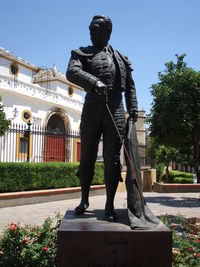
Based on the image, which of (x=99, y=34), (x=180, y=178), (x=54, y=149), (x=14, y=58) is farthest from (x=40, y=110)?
(x=99, y=34)

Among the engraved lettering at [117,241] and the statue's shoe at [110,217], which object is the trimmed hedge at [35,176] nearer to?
the statue's shoe at [110,217]

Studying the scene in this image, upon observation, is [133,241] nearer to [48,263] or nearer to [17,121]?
[48,263]

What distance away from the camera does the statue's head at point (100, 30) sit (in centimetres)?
373

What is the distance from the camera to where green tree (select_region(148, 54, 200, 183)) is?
1034cm

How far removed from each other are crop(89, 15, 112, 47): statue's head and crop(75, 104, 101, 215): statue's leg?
0.91 metres

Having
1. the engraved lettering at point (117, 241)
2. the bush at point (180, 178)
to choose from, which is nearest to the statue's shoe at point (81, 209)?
the engraved lettering at point (117, 241)

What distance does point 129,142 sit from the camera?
3.55 meters

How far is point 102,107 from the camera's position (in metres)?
3.67

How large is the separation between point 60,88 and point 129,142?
78.5 feet

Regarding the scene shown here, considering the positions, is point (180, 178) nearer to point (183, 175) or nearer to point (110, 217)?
point (183, 175)

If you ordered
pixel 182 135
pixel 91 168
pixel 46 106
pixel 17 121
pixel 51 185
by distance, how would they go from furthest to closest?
pixel 46 106
pixel 17 121
pixel 51 185
pixel 182 135
pixel 91 168

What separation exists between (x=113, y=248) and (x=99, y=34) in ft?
8.39

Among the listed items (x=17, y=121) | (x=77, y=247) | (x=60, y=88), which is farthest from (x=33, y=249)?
(x=60, y=88)

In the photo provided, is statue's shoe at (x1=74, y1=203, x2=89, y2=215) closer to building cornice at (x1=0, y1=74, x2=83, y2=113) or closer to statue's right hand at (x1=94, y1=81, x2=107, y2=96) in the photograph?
statue's right hand at (x1=94, y1=81, x2=107, y2=96)
